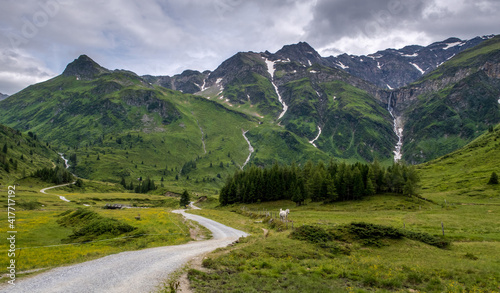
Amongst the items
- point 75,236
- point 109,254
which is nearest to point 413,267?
point 109,254

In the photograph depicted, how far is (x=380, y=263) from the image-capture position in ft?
68.7

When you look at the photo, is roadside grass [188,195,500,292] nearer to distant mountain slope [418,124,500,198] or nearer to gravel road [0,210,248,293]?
gravel road [0,210,248,293]

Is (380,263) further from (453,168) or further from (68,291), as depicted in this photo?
(453,168)

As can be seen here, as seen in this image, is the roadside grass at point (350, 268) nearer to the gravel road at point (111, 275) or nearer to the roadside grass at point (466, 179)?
the gravel road at point (111, 275)

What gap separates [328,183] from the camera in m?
90.1

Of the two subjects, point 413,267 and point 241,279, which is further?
point 413,267

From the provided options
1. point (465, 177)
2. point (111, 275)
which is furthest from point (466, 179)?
point (111, 275)

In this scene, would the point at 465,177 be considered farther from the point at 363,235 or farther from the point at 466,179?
the point at 363,235

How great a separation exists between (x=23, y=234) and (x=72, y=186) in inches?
6112

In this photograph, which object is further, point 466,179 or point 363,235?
point 466,179

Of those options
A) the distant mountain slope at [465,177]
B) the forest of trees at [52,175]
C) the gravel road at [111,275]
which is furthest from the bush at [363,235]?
the forest of trees at [52,175]

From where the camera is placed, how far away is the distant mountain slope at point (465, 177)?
3468 inches

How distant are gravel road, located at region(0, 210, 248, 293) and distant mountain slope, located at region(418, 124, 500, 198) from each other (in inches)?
3953

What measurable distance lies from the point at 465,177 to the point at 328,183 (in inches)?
3087
